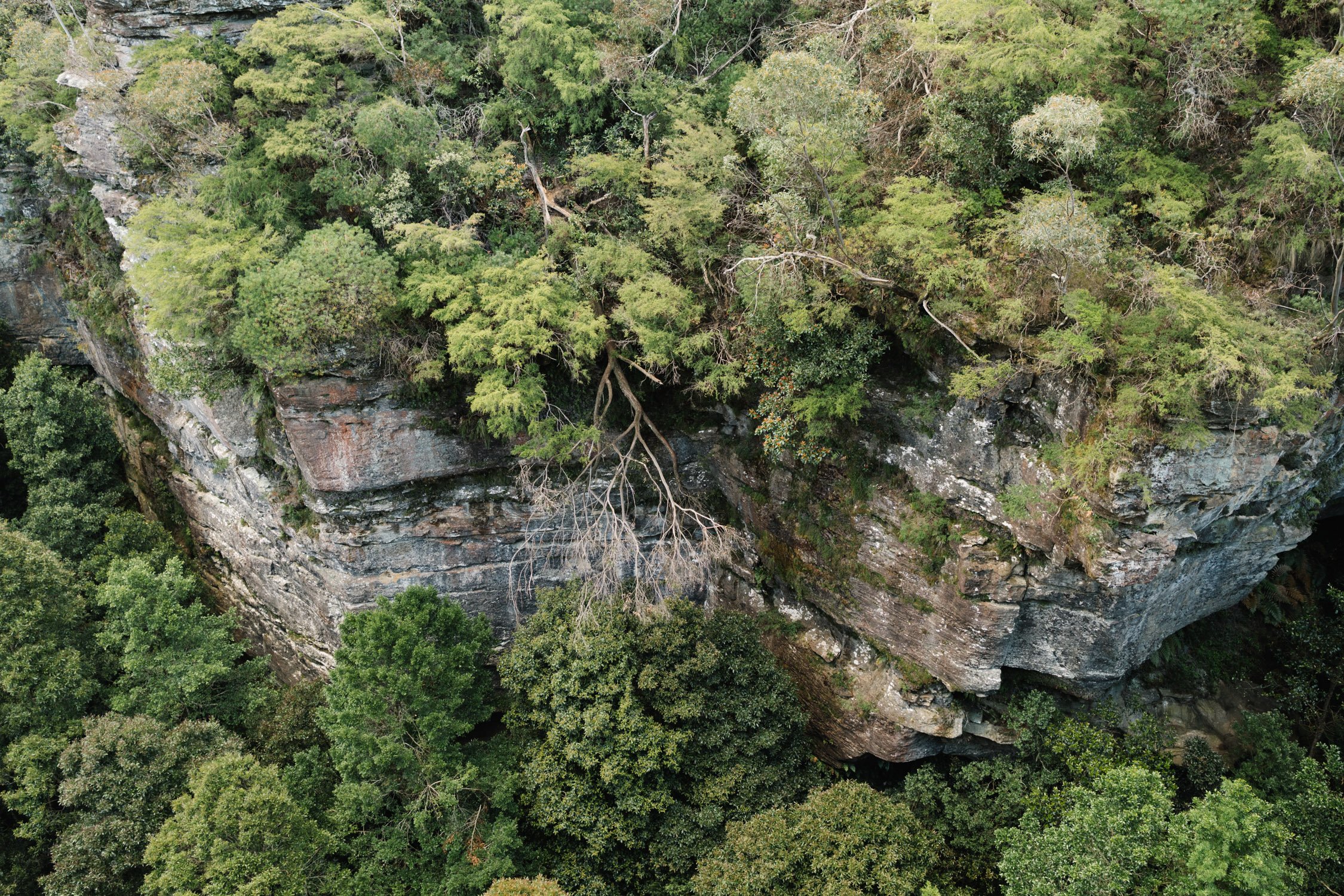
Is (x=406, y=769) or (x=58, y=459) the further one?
(x=58, y=459)

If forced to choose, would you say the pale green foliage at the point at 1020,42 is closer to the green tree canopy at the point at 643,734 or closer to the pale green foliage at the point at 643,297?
the pale green foliage at the point at 643,297

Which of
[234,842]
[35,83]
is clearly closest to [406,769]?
[234,842]

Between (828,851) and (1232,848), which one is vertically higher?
(1232,848)

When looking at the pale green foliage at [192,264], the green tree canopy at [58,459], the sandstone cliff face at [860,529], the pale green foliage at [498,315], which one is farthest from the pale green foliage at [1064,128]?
the green tree canopy at [58,459]

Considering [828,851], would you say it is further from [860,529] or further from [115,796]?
[115,796]

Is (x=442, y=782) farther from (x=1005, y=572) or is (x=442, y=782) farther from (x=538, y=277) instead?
(x=1005, y=572)

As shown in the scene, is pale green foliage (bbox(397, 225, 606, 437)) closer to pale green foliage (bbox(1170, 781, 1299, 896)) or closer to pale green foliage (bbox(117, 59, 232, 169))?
pale green foliage (bbox(117, 59, 232, 169))

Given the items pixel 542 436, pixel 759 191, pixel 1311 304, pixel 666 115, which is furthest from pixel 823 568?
pixel 666 115
